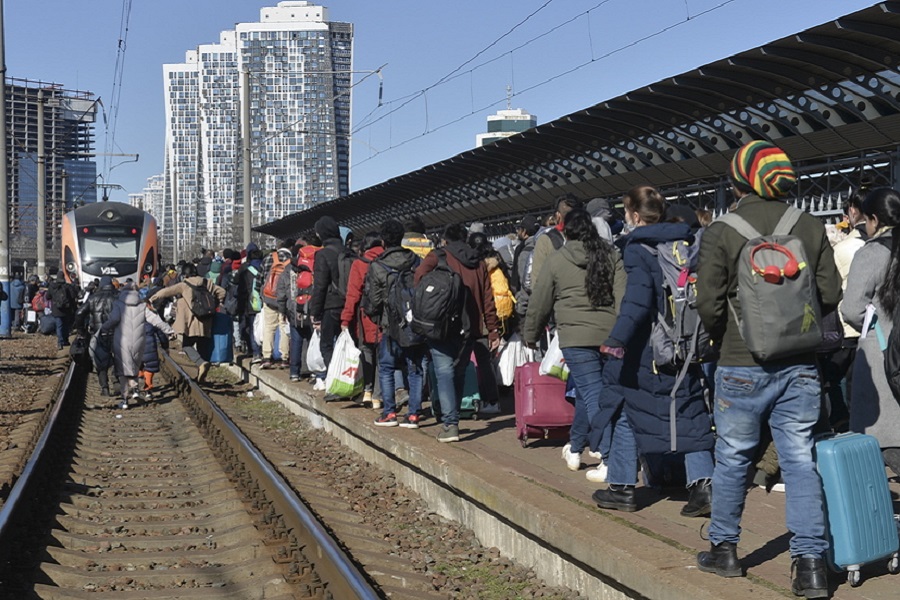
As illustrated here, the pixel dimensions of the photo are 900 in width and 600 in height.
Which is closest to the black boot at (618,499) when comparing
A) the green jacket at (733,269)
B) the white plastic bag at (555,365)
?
the green jacket at (733,269)

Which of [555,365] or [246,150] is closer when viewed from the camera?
[555,365]

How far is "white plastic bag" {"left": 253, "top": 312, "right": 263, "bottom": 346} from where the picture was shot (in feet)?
61.5

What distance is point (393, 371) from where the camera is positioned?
11070 mm

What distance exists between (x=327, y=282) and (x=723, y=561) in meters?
8.30

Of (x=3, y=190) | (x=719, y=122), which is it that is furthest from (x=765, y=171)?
(x=3, y=190)

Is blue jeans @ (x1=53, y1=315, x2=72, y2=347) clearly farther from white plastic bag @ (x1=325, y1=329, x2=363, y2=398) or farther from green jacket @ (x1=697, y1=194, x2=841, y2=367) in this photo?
green jacket @ (x1=697, y1=194, x2=841, y2=367)

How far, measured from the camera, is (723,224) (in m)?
5.15

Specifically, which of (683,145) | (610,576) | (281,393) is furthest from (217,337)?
(610,576)

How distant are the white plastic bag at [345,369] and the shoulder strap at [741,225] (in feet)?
24.1

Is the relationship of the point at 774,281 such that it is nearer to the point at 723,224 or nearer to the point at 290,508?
the point at 723,224

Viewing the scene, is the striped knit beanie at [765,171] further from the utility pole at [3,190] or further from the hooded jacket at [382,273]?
the utility pole at [3,190]

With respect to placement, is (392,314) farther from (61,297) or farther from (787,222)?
(61,297)

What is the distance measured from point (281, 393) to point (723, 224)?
11.5m

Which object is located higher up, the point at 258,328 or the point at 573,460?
the point at 258,328
